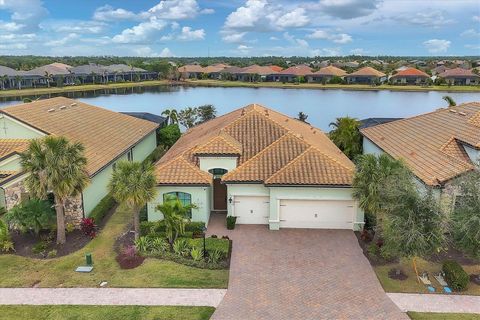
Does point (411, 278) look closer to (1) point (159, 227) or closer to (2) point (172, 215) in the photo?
(2) point (172, 215)

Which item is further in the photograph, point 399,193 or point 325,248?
point 325,248

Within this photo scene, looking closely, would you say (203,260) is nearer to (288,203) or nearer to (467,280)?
(288,203)

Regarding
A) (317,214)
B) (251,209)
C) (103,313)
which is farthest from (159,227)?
(317,214)

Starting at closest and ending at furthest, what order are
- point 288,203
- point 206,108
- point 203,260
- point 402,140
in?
point 203,260 → point 288,203 → point 402,140 → point 206,108

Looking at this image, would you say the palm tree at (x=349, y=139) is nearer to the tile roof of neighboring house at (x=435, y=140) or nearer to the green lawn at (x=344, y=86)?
the tile roof of neighboring house at (x=435, y=140)

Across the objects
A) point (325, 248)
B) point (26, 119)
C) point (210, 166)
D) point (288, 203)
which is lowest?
point (325, 248)

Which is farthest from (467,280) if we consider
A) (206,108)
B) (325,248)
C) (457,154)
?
(206,108)

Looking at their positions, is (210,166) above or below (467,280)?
above

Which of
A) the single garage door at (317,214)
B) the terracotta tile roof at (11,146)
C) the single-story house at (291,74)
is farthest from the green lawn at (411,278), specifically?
the single-story house at (291,74)
